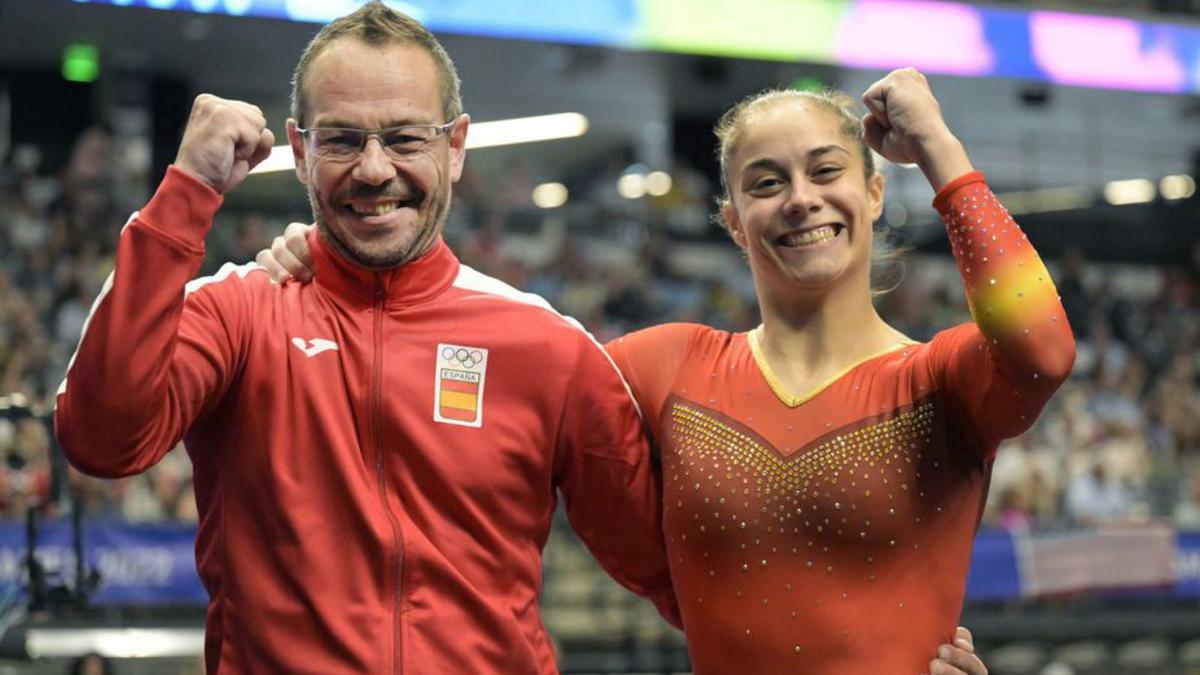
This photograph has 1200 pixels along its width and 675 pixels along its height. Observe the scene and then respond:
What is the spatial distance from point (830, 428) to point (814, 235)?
0.33 m

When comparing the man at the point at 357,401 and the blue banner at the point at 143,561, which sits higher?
the man at the point at 357,401

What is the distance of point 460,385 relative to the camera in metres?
2.38

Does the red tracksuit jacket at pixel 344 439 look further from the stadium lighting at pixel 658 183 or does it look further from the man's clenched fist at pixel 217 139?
the stadium lighting at pixel 658 183

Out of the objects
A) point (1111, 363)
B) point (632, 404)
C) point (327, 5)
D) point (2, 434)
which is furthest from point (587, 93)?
point (632, 404)

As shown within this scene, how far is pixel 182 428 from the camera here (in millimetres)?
2203

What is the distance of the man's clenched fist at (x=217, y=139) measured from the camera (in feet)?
6.93

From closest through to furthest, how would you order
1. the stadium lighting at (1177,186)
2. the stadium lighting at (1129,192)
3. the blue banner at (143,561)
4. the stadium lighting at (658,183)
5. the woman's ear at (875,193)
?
the woman's ear at (875,193) < the blue banner at (143,561) < the stadium lighting at (658,183) < the stadium lighting at (1177,186) < the stadium lighting at (1129,192)

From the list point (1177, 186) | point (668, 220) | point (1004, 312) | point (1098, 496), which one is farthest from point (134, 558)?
point (1177, 186)

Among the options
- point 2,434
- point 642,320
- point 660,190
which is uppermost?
point 660,190

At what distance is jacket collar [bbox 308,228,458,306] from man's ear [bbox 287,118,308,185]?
0.39 ft

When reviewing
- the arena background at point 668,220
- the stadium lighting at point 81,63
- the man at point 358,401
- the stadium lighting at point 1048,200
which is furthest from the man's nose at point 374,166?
the stadium lighting at point 1048,200

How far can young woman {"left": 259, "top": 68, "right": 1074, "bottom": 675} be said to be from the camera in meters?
2.42

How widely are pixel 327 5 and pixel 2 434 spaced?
3945 mm

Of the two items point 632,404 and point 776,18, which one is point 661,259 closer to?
point 776,18
